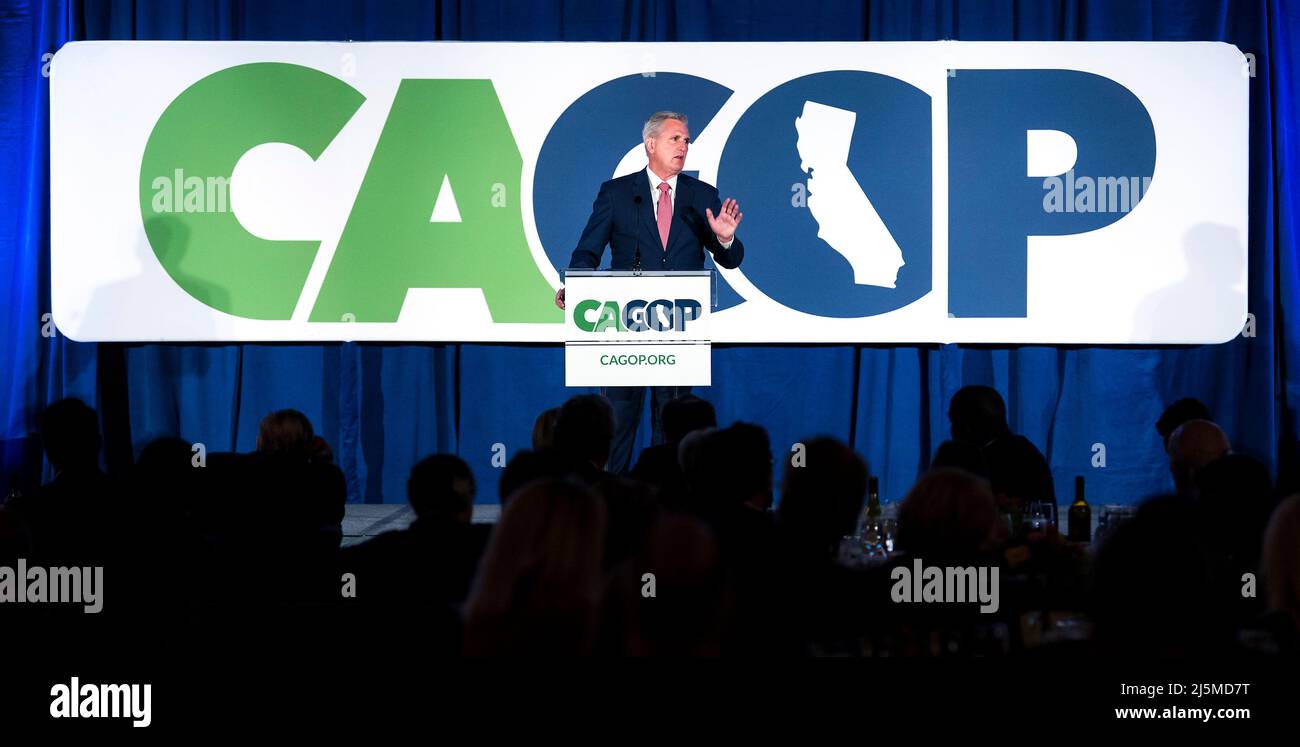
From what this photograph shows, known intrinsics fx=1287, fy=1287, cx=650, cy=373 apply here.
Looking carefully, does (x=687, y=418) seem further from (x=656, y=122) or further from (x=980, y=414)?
(x=656, y=122)

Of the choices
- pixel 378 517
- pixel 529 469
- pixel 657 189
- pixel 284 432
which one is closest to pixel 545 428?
pixel 529 469

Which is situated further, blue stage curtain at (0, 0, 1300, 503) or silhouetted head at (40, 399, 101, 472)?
blue stage curtain at (0, 0, 1300, 503)

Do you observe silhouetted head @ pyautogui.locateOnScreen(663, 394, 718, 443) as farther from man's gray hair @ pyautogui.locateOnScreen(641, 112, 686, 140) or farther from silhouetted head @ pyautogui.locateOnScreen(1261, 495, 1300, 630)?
man's gray hair @ pyautogui.locateOnScreen(641, 112, 686, 140)

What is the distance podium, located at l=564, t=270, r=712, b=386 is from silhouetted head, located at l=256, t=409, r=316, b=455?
5.04ft

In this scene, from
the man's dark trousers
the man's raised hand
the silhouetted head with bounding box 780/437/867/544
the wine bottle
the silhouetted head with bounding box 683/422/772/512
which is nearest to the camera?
the silhouetted head with bounding box 780/437/867/544

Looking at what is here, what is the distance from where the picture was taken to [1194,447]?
3.90m

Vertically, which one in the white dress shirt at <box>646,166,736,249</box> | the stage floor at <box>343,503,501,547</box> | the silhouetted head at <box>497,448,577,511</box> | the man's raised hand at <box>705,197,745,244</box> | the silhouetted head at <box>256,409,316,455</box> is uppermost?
the white dress shirt at <box>646,166,736,249</box>

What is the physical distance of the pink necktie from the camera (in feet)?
20.7

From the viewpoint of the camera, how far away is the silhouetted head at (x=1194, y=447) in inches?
153

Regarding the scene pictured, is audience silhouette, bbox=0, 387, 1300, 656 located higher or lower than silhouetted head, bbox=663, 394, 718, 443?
lower

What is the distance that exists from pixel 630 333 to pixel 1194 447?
250 centimetres

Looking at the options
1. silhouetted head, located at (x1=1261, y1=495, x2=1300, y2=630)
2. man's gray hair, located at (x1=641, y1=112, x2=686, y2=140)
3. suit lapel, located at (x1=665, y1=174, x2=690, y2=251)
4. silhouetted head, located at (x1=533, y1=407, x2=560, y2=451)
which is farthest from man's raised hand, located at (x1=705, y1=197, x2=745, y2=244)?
silhouetted head, located at (x1=1261, y1=495, x2=1300, y2=630)

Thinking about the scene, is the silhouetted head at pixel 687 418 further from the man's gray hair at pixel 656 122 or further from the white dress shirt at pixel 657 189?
the man's gray hair at pixel 656 122
